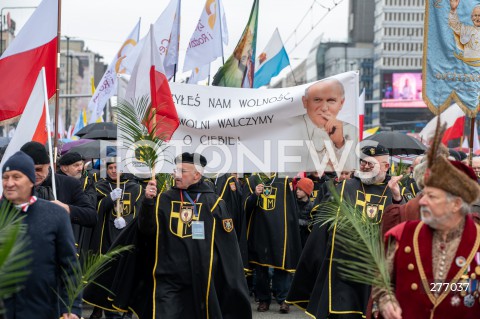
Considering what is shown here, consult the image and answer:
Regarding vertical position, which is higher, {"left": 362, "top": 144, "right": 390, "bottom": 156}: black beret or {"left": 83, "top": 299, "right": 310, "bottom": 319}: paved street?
{"left": 362, "top": 144, "right": 390, "bottom": 156}: black beret

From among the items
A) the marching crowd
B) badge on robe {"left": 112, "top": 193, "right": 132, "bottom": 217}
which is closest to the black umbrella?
the marching crowd

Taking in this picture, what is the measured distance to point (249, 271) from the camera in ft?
44.4

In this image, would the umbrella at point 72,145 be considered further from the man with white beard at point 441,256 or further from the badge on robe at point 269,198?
the man with white beard at point 441,256

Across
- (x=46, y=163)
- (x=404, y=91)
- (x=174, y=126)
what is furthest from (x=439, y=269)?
(x=404, y=91)

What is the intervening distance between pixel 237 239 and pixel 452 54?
9.61 ft

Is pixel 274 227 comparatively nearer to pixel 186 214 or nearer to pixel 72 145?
pixel 186 214

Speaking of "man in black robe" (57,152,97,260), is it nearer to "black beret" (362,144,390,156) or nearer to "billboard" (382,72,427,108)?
"black beret" (362,144,390,156)

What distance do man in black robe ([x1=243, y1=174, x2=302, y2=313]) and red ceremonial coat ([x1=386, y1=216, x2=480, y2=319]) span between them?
304 inches

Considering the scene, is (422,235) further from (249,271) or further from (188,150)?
(249,271)

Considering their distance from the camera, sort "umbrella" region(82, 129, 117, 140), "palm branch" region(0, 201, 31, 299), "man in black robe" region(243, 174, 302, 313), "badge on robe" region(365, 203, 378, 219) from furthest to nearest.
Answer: "umbrella" region(82, 129, 117, 140) → "man in black robe" region(243, 174, 302, 313) → "badge on robe" region(365, 203, 378, 219) → "palm branch" region(0, 201, 31, 299)

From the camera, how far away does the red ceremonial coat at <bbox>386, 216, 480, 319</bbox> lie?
526 centimetres

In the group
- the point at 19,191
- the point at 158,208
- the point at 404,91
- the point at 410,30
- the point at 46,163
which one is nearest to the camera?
the point at 19,191

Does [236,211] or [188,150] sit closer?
[188,150]

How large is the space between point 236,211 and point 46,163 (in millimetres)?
6803
